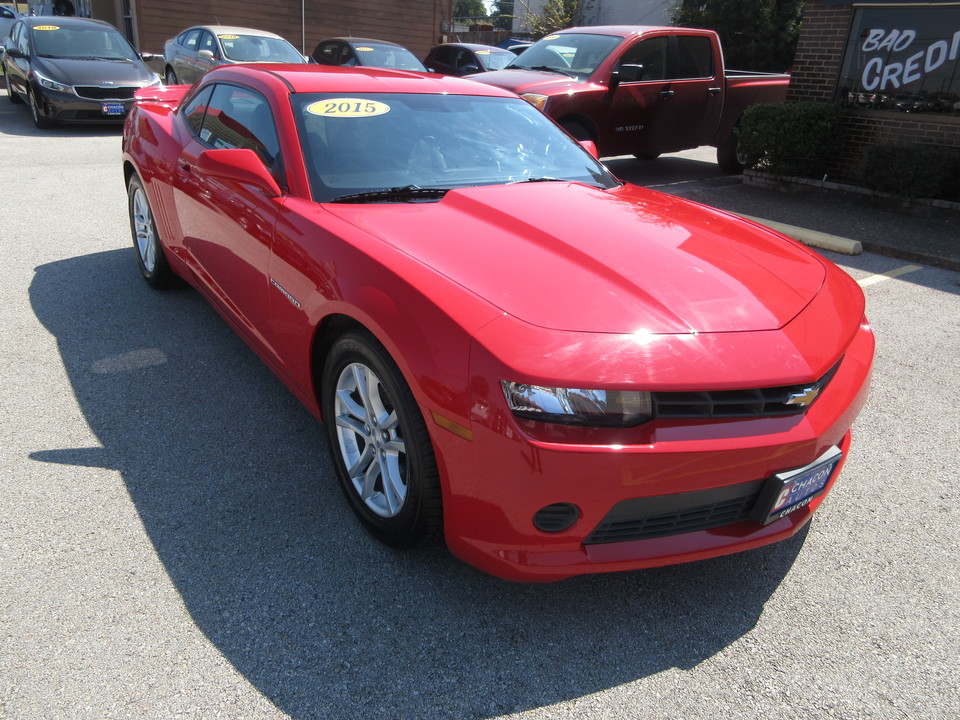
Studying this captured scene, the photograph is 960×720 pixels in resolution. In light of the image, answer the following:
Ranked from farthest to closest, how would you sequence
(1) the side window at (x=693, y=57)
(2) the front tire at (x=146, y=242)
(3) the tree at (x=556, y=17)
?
1. (3) the tree at (x=556, y=17)
2. (1) the side window at (x=693, y=57)
3. (2) the front tire at (x=146, y=242)

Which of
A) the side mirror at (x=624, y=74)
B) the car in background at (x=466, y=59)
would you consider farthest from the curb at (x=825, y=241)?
the car in background at (x=466, y=59)

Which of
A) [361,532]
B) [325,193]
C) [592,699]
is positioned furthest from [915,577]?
[325,193]

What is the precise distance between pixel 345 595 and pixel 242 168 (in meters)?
1.81

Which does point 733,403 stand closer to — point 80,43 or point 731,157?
point 731,157

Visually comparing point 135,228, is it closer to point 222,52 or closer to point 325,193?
point 325,193

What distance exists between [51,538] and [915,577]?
305 centimetres

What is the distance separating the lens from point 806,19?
32.5 feet

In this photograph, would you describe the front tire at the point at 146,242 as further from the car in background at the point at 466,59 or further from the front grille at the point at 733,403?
the car in background at the point at 466,59

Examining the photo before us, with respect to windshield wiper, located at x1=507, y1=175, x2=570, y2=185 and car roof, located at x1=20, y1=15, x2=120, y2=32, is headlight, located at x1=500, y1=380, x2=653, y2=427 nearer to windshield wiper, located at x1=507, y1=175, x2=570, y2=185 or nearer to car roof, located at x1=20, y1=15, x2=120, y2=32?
windshield wiper, located at x1=507, y1=175, x2=570, y2=185

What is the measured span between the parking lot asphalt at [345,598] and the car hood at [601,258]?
0.95 metres

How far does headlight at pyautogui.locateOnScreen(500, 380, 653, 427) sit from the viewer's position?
6.79ft

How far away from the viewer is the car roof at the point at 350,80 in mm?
3583

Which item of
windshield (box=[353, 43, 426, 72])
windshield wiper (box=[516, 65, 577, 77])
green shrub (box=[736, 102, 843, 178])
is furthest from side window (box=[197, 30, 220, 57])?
green shrub (box=[736, 102, 843, 178])

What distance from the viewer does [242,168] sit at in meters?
3.19
